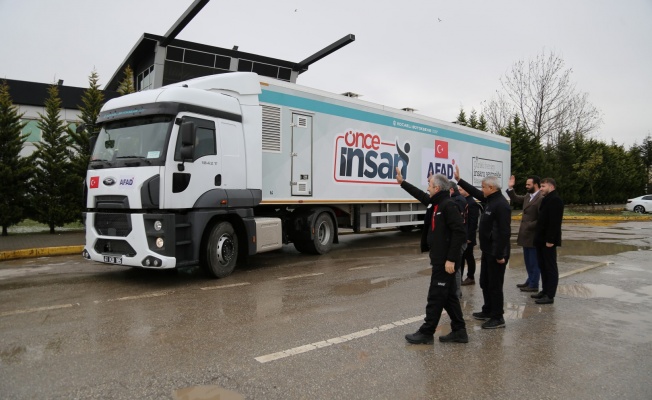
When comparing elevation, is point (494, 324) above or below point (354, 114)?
below

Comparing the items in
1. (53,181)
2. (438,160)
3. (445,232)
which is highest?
(438,160)

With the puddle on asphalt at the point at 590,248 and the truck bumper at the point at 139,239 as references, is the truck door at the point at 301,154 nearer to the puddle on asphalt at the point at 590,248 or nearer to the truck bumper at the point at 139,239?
the truck bumper at the point at 139,239

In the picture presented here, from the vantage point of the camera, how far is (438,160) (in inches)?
572

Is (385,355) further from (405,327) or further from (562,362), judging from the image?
(562,362)

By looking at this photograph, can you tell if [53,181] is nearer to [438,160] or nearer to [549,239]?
[438,160]

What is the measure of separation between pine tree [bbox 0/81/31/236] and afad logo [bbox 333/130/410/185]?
979cm

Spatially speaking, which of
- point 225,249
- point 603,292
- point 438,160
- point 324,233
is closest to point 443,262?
point 603,292

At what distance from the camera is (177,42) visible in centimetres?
3241

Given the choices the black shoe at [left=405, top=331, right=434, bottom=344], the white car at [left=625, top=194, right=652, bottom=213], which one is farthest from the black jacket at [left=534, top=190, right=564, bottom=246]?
the white car at [left=625, top=194, right=652, bottom=213]

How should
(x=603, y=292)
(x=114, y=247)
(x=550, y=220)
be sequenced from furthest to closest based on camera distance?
(x=114, y=247)
(x=603, y=292)
(x=550, y=220)

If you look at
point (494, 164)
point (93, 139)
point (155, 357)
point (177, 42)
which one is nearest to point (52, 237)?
point (93, 139)

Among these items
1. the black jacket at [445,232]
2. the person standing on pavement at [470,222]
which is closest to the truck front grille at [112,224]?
the black jacket at [445,232]

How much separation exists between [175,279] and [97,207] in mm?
1774

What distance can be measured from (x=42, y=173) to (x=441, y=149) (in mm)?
12650
